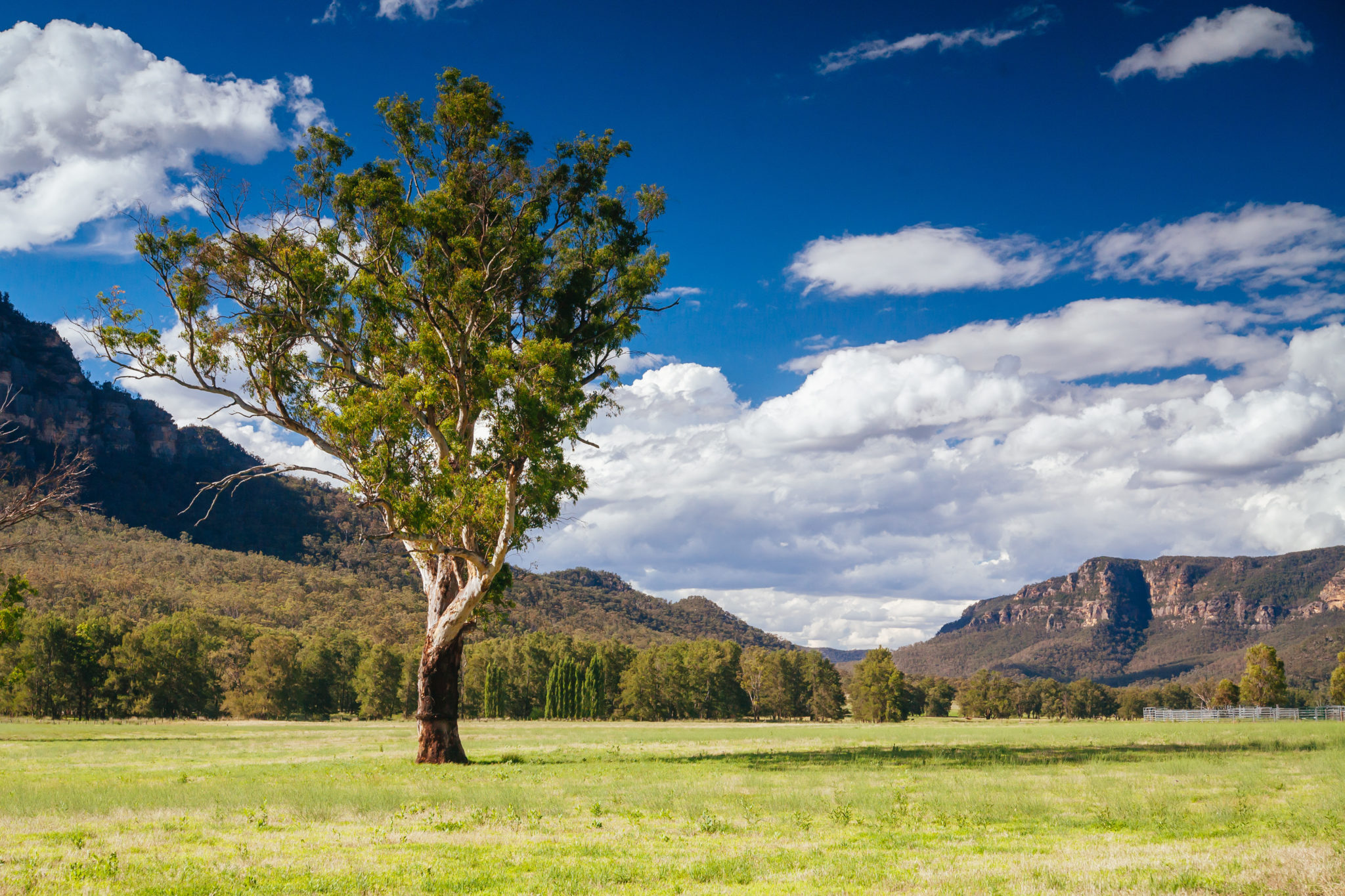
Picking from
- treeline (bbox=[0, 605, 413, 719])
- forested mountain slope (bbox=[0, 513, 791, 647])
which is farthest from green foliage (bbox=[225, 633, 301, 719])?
forested mountain slope (bbox=[0, 513, 791, 647])

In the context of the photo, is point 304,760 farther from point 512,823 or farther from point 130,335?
point 512,823

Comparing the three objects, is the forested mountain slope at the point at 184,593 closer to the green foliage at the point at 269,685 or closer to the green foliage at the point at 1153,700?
the green foliage at the point at 269,685

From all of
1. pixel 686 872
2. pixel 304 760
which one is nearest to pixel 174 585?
pixel 304 760

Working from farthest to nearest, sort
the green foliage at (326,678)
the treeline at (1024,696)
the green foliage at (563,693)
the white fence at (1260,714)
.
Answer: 1. the treeline at (1024,696)
2. the green foliage at (563,693)
3. the green foliage at (326,678)
4. the white fence at (1260,714)

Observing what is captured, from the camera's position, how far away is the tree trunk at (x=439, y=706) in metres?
27.9

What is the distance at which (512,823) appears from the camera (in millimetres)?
14391

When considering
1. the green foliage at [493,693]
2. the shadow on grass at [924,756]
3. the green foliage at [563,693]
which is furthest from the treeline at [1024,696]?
the shadow on grass at [924,756]

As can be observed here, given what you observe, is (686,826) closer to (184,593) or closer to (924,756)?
(924,756)

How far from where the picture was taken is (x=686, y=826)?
563 inches

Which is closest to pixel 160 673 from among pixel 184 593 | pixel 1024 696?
pixel 184 593

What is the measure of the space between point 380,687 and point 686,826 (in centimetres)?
10453

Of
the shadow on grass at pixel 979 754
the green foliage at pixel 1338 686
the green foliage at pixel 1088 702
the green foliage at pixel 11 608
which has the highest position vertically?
the green foliage at pixel 11 608

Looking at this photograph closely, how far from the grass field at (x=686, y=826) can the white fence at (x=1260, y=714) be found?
6734cm

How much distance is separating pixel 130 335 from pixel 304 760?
595 inches
